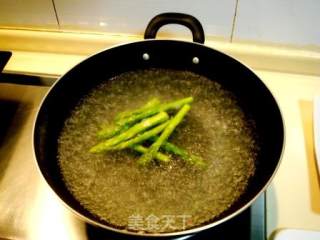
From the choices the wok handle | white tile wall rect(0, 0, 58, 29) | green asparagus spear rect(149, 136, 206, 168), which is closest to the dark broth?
green asparagus spear rect(149, 136, 206, 168)

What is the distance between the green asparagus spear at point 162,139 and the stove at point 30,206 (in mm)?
135

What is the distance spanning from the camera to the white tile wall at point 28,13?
35.9 inches

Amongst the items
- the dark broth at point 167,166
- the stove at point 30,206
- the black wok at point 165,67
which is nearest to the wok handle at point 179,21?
the black wok at point 165,67

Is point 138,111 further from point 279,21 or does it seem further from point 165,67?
point 279,21

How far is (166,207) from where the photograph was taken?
0.64 metres

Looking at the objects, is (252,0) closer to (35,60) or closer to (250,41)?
(250,41)

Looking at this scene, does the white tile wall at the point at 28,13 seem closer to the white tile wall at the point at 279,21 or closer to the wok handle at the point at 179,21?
the wok handle at the point at 179,21

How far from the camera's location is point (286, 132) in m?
0.82

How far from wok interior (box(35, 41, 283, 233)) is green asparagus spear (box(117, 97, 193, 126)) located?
0.34 feet

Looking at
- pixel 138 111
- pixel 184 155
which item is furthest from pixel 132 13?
pixel 184 155

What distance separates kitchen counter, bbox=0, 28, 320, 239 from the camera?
706mm

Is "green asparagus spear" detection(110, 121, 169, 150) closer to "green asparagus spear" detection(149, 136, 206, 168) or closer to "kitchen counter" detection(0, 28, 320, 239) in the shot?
"green asparagus spear" detection(149, 136, 206, 168)

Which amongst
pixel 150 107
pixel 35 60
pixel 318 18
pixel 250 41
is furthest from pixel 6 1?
pixel 318 18

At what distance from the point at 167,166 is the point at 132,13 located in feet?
1.29
